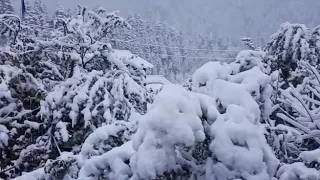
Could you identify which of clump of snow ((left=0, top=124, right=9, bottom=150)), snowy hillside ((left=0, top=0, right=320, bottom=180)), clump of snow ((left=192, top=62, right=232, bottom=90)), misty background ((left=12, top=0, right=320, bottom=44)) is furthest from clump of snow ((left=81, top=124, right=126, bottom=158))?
misty background ((left=12, top=0, right=320, bottom=44))

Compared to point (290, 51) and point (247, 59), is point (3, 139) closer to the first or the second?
point (247, 59)

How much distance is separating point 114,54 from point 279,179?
338cm

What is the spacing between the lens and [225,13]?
14262cm

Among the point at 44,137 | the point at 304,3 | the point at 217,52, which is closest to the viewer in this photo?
the point at 44,137

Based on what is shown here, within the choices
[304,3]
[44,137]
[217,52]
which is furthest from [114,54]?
[304,3]

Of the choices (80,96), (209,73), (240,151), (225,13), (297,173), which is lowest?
(297,173)

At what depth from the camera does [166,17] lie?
13175 cm

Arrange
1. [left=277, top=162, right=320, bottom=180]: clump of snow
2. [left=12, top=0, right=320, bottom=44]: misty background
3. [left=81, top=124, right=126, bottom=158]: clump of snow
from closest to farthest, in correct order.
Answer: [left=277, top=162, right=320, bottom=180]: clump of snow → [left=81, top=124, right=126, bottom=158]: clump of snow → [left=12, top=0, right=320, bottom=44]: misty background

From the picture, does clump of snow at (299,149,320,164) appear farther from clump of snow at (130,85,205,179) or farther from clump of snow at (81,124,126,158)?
clump of snow at (81,124,126,158)

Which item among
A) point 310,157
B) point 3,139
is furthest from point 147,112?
point 3,139

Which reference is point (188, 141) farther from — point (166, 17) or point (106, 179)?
point (166, 17)

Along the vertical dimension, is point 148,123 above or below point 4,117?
above

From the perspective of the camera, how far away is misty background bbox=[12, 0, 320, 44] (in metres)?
125

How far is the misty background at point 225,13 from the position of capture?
125225 millimetres
